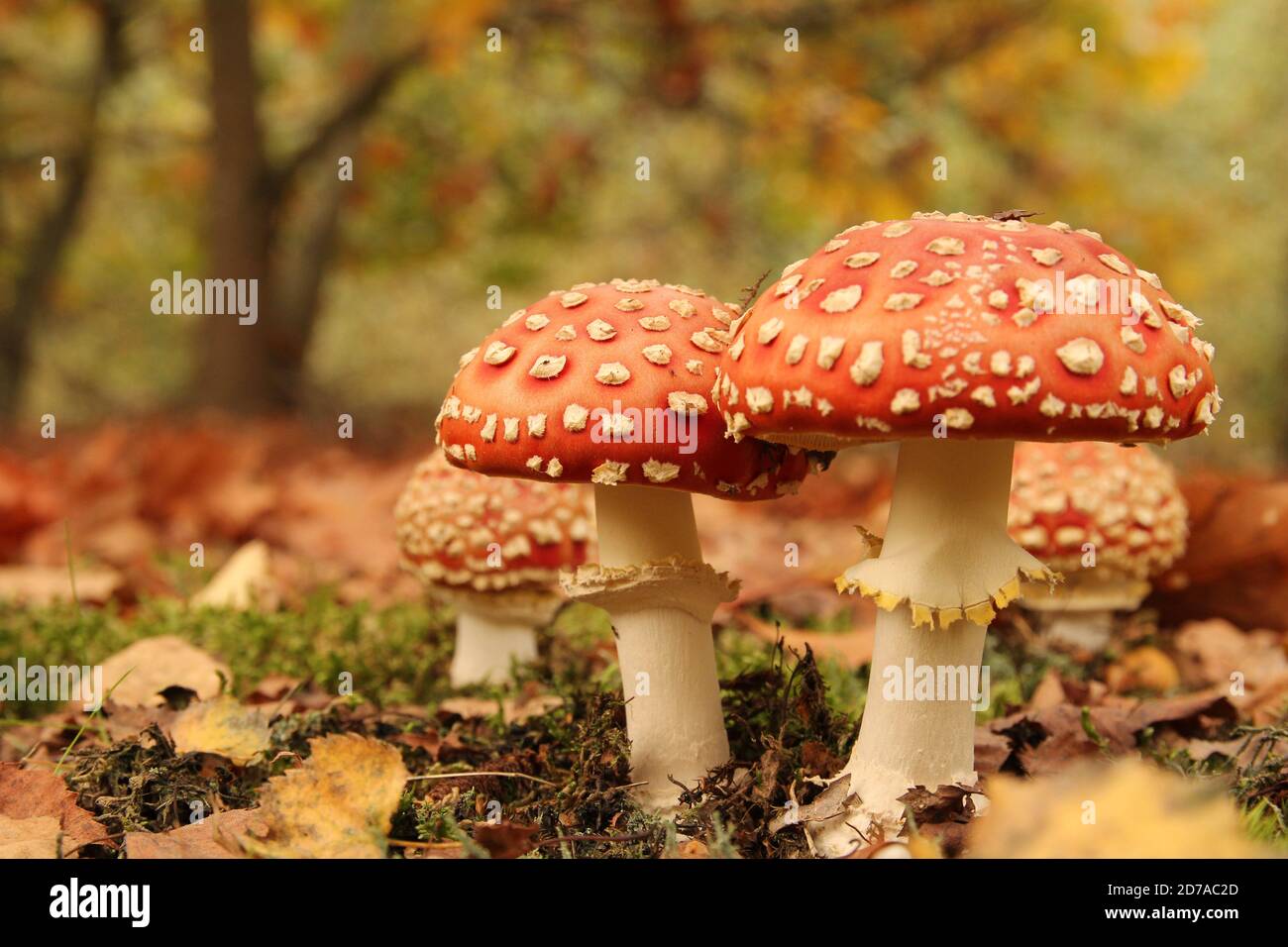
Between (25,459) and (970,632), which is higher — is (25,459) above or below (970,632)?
above

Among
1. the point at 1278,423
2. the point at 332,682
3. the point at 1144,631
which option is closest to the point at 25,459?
the point at 332,682

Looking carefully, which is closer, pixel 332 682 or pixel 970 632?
pixel 970 632

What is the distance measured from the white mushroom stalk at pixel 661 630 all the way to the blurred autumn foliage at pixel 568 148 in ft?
21.2

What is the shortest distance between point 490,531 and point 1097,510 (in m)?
2.14

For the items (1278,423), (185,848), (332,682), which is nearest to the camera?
(185,848)

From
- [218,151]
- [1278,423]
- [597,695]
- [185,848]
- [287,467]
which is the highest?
[218,151]

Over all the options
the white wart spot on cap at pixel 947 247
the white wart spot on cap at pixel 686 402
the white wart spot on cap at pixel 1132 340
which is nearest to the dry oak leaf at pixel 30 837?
the white wart spot on cap at pixel 686 402

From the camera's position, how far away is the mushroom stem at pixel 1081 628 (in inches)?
169

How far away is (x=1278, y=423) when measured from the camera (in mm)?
13266

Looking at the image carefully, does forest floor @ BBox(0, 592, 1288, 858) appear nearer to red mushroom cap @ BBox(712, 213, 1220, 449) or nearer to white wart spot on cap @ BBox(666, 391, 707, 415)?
red mushroom cap @ BBox(712, 213, 1220, 449)

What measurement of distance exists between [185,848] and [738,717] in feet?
4.40

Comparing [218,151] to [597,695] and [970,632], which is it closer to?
[597,695]

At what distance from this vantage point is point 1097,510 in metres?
3.96

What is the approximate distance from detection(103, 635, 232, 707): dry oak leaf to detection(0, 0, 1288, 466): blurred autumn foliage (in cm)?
662
